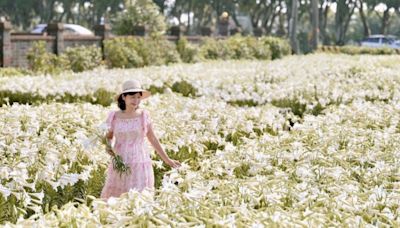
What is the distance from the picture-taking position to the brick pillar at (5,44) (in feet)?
72.1

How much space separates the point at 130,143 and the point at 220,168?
894 mm

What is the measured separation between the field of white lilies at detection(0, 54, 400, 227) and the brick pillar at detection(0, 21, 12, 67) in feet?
37.6

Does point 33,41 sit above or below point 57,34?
below

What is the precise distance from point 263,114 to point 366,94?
414 centimetres

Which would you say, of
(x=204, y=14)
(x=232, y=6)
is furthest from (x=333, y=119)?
(x=204, y=14)

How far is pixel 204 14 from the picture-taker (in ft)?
→ 276

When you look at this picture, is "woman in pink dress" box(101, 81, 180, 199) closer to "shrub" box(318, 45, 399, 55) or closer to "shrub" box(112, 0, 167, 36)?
"shrub" box(112, 0, 167, 36)

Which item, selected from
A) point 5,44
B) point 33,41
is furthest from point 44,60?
point 5,44

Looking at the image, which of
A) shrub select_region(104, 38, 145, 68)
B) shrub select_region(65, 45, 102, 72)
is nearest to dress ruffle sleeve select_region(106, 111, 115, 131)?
shrub select_region(65, 45, 102, 72)

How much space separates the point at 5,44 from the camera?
22.2 m

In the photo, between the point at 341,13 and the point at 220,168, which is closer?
the point at 220,168

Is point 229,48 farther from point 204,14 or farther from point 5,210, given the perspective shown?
point 204,14

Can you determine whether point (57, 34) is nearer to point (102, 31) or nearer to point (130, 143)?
point (102, 31)

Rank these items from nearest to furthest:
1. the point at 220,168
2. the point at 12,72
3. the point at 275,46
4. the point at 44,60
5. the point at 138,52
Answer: the point at 220,168, the point at 12,72, the point at 44,60, the point at 138,52, the point at 275,46
